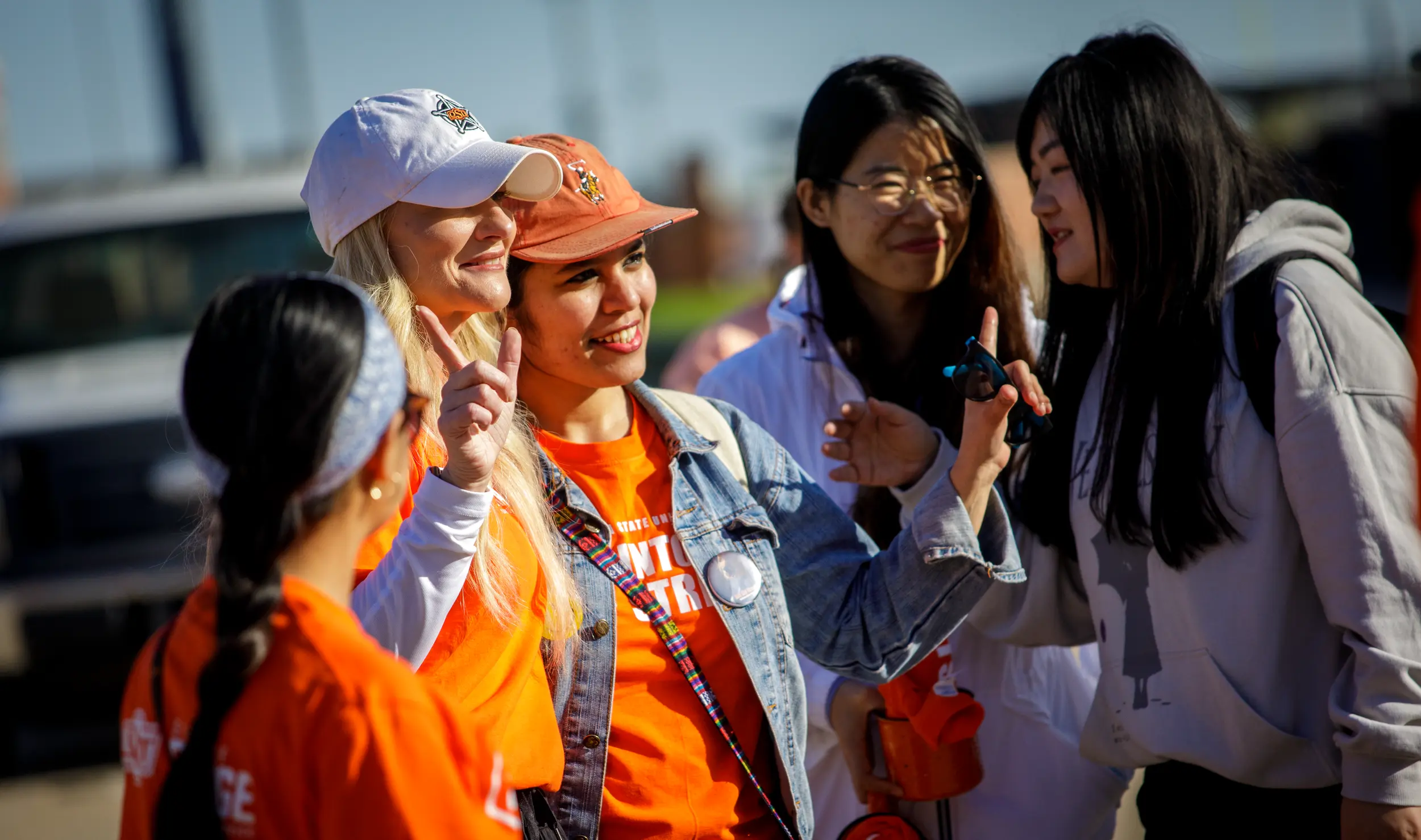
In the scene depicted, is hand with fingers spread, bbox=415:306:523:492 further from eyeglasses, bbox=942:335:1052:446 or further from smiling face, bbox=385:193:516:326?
eyeglasses, bbox=942:335:1052:446

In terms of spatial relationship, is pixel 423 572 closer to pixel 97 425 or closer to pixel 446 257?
pixel 446 257

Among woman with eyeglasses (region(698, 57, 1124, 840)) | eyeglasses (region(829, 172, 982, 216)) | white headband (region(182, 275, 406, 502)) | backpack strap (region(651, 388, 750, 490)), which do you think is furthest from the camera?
eyeglasses (region(829, 172, 982, 216))

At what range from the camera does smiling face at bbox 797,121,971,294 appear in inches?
126

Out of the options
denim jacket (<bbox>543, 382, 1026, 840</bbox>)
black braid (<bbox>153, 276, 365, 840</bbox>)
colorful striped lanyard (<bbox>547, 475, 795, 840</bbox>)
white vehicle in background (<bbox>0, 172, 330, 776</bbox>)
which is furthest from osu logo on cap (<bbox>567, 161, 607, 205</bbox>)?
white vehicle in background (<bbox>0, 172, 330, 776</bbox>)

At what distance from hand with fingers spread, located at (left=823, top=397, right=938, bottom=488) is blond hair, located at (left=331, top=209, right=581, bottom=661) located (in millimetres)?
707

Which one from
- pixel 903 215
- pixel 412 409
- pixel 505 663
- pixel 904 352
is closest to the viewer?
pixel 412 409

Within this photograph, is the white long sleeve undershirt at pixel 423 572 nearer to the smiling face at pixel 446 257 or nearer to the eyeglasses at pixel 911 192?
the smiling face at pixel 446 257

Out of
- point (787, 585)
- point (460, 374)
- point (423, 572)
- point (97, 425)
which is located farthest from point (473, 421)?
point (97, 425)

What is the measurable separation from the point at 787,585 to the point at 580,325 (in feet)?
2.18

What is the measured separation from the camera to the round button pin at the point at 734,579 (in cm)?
230

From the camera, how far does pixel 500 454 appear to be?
215 cm

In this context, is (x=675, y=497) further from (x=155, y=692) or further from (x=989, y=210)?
(x=989, y=210)

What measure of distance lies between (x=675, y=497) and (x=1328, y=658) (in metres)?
1.28

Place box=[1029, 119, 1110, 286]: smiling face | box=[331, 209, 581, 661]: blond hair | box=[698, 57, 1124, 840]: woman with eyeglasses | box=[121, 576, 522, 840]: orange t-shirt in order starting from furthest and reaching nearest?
box=[698, 57, 1124, 840]: woman with eyeglasses < box=[1029, 119, 1110, 286]: smiling face < box=[331, 209, 581, 661]: blond hair < box=[121, 576, 522, 840]: orange t-shirt
